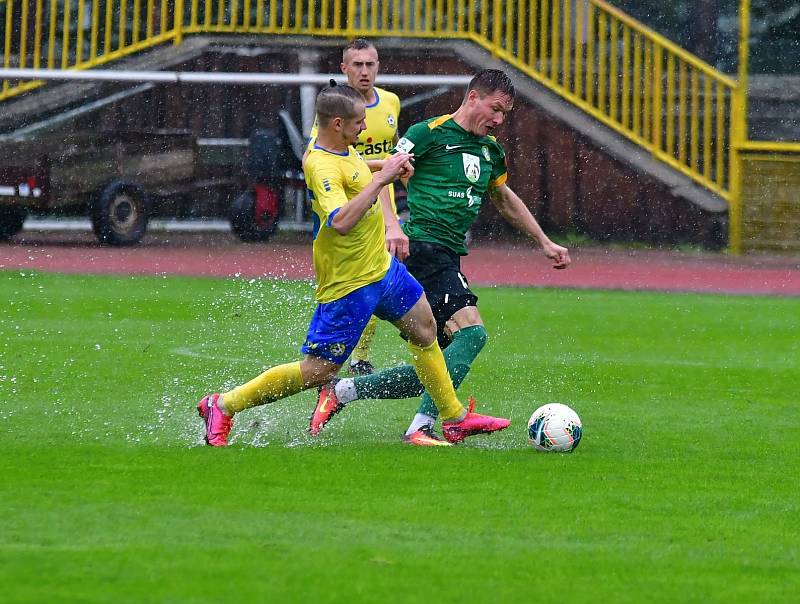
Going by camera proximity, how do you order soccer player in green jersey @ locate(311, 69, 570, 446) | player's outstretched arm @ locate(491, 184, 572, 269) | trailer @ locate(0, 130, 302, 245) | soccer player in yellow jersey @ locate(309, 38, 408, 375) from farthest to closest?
1. trailer @ locate(0, 130, 302, 245)
2. soccer player in yellow jersey @ locate(309, 38, 408, 375)
3. player's outstretched arm @ locate(491, 184, 572, 269)
4. soccer player in green jersey @ locate(311, 69, 570, 446)

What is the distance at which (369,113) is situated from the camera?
10078mm

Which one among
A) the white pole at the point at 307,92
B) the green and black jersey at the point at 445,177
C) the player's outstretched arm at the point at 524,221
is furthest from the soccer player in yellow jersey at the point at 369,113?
the white pole at the point at 307,92

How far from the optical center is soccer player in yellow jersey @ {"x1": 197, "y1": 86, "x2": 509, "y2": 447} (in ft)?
22.4

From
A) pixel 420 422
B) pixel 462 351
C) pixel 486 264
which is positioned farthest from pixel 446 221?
pixel 486 264

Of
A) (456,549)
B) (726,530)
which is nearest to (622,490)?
(726,530)

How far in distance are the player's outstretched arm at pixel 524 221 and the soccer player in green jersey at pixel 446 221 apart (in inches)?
3.3

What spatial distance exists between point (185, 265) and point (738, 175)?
8513mm

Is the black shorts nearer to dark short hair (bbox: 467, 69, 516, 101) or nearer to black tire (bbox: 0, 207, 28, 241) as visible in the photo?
dark short hair (bbox: 467, 69, 516, 101)

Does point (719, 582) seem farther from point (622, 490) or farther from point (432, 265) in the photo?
point (432, 265)

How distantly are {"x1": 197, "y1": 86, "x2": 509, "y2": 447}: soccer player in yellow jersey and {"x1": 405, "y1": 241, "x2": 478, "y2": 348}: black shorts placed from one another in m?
0.43

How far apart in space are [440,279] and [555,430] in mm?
1009

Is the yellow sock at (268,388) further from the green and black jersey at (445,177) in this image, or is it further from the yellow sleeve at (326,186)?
the green and black jersey at (445,177)

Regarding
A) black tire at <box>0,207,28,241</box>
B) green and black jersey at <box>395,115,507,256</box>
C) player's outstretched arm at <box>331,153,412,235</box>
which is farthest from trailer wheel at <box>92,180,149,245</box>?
player's outstretched arm at <box>331,153,412,235</box>

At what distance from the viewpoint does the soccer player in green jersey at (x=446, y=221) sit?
7.55m
